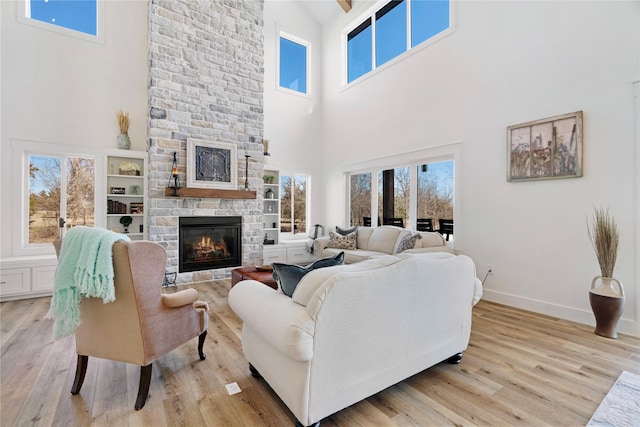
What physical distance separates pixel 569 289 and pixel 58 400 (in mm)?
4730

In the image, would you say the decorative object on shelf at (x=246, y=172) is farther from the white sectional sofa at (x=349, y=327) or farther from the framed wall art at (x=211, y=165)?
the white sectional sofa at (x=349, y=327)

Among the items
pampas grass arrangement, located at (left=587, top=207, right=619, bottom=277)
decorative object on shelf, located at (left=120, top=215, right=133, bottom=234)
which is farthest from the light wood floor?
decorative object on shelf, located at (left=120, top=215, right=133, bottom=234)

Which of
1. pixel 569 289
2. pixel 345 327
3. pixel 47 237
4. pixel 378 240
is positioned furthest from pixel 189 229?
pixel 569 289

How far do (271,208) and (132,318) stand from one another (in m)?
4.78

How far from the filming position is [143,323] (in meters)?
1.79

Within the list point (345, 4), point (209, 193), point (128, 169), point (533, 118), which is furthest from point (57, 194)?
point (533, 118)

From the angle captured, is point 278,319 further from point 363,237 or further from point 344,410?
point 363,237

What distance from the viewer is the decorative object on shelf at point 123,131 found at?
479 cm

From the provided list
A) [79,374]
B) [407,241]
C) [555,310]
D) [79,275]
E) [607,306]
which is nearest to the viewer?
[79,275]

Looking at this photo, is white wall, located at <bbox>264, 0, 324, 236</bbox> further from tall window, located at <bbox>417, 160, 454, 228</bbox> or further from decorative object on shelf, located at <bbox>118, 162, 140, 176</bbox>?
tall window, located at <bbox>417, 160, 454, 228</bbox>

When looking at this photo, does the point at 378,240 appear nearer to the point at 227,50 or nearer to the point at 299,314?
the point at 299,314

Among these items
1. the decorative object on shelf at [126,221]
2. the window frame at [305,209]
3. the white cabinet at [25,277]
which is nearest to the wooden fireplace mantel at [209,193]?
the decorative object on shelf at [126,221]

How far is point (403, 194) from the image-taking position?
546 cm

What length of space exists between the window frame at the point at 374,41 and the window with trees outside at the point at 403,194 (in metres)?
1.98
